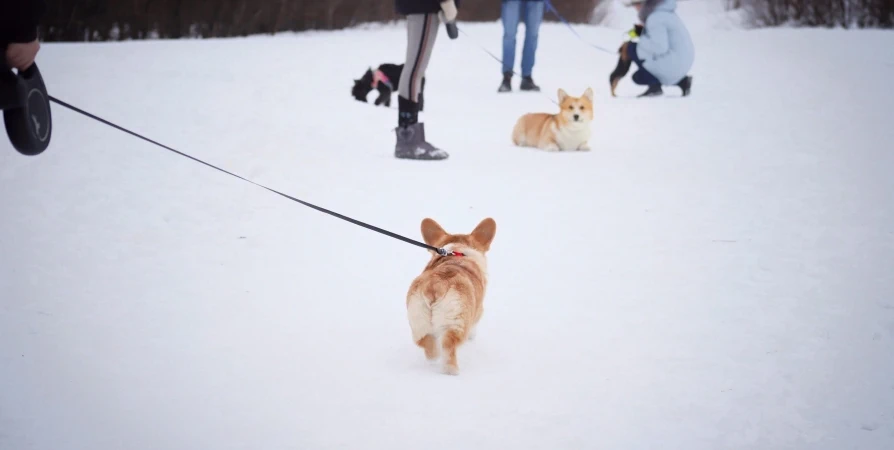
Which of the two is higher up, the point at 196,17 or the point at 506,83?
the point at 196,17

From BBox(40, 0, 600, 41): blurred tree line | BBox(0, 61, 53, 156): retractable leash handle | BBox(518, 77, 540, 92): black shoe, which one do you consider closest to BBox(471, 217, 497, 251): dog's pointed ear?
BBox(0, 61, 53, 156): retractable leash handle

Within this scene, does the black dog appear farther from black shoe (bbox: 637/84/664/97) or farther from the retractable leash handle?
the retractable leash handle

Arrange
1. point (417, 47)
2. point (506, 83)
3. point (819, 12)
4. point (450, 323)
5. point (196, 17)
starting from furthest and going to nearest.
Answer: point (819, 12), point (196, 17), point (506, 83), point (417, 47), point (450, 323)

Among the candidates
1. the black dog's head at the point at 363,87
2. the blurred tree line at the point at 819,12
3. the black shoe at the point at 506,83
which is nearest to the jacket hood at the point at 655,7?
the black shoe at the point at 506,83

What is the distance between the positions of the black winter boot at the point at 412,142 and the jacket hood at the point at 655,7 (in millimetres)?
A: 3596

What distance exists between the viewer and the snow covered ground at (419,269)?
6.95 ft

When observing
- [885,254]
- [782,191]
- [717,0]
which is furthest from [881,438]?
[717,0]

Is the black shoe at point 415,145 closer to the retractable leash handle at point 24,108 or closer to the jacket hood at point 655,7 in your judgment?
the retractable leash handle at point 24,108

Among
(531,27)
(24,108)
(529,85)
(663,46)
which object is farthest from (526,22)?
(24,108)

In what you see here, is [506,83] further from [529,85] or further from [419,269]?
[419,269]

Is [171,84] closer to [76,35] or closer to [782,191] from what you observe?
[76,35]

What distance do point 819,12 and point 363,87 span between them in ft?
29.6

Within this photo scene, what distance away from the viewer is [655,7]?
7.71m

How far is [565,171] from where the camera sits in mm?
5113
